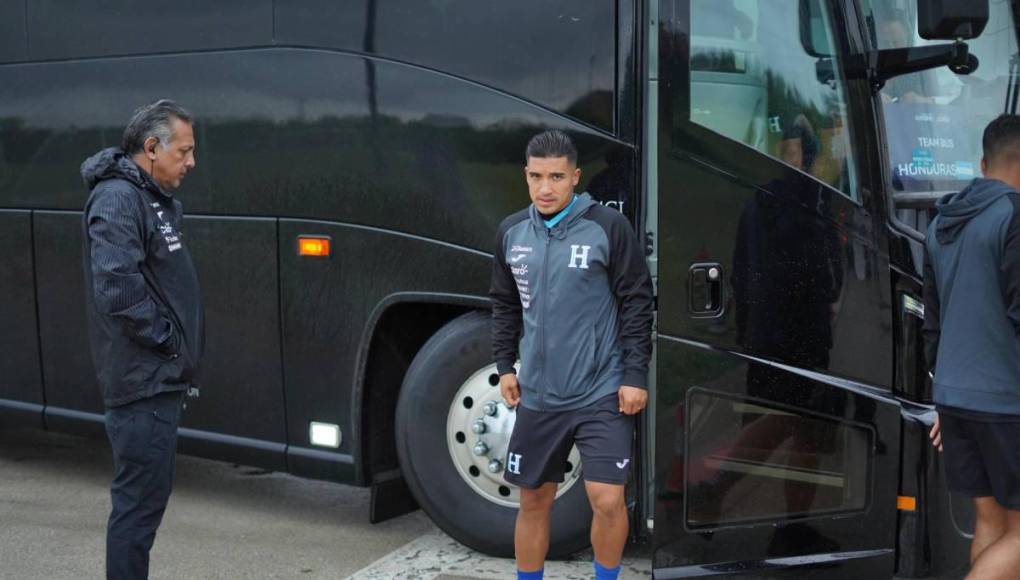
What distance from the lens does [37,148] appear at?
6320 millimetres

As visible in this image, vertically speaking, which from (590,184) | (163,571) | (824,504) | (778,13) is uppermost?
(778,13)

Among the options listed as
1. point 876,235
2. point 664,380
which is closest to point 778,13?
point 876,235

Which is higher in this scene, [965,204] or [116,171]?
[116,171]

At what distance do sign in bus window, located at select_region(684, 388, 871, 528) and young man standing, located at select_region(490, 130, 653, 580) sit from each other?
338 mm

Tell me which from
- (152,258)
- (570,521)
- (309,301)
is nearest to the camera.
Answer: (152,258)

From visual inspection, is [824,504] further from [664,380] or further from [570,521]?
[570,521]

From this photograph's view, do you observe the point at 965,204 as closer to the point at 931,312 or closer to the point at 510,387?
the point at 931,312

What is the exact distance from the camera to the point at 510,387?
14.9 feet

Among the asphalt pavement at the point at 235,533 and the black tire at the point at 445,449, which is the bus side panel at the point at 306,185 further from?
the asphalt pavement at the point at 235,533

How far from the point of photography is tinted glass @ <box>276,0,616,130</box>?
4.78m

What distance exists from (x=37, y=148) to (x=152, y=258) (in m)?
2.52

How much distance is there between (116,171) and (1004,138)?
287 centimetres

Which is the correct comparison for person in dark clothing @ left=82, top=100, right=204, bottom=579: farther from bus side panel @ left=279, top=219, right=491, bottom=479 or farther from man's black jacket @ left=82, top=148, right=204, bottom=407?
bus side panel @ left=279, top=219, right=491, bottom=479

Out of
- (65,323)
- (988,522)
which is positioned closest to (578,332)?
(988,522)
